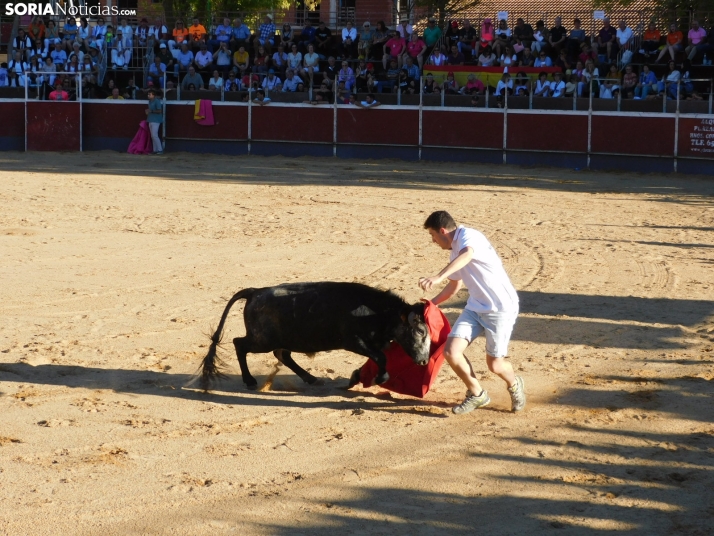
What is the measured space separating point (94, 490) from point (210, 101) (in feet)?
63.5

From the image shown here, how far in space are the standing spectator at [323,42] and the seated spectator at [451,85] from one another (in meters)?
3.78

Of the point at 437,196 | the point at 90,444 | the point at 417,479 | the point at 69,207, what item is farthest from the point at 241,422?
the point at 437,196

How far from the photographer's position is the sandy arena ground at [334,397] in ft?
15.1

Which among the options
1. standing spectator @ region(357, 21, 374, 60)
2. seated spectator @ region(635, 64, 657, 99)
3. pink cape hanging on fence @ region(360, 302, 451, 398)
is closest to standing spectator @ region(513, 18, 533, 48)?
seated spectator @ region(635, 64, 657, 99)

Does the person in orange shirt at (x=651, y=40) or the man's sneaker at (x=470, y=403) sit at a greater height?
the person in orange shirt at (x=651, y=40)

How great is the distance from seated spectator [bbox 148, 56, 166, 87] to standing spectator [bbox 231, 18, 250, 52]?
7.03 ft

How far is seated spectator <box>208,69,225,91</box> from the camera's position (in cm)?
2333

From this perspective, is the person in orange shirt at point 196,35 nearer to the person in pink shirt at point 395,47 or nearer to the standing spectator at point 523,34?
the person in pink shirt at point 395,47

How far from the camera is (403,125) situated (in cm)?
2228

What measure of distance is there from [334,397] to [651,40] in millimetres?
18428

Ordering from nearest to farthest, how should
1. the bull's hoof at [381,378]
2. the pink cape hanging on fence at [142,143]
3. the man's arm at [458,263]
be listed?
the man's arm at [458,263]
the bull's hoof at [381,378]
the pink cape hanging on fence at [142,143]

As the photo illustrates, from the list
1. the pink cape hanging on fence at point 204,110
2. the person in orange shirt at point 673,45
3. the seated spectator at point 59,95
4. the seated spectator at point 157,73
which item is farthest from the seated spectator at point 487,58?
the seated spectator at point 59,95

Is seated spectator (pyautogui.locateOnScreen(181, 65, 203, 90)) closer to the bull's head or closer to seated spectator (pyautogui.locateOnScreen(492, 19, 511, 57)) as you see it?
seated spectator (pyautogui.locateOnScreen(492, 19, 511, 57))

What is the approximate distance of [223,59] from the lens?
24.5m
